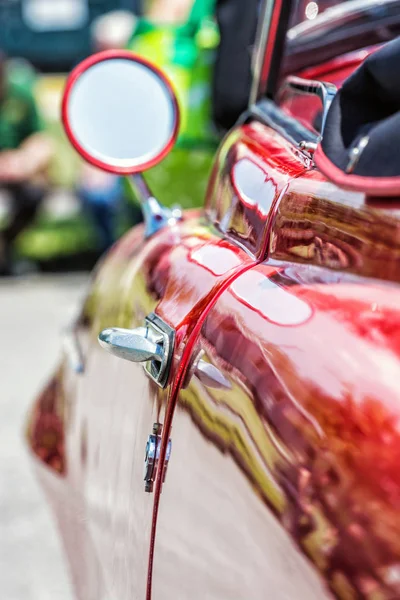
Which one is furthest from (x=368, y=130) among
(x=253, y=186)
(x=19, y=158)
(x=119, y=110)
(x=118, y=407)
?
(x=19, y=158)

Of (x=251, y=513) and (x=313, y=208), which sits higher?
(x=313, y=208)

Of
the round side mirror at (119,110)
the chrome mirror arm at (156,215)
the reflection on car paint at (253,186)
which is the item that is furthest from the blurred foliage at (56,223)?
the reflection on car paint at (253,186)

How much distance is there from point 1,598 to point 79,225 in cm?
482

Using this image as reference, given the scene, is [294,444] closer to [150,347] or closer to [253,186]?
[150,347]

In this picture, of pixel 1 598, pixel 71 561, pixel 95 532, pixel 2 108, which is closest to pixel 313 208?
pixel 95 532

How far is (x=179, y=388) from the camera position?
1.08 metres

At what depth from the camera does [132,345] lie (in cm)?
116

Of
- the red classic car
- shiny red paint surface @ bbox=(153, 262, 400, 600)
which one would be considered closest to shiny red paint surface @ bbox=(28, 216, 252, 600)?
the red classic car

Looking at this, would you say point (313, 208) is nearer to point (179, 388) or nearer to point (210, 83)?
point (179, 388)

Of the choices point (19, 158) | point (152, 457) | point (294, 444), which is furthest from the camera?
point (19, 158)

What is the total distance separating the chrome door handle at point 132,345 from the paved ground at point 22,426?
1.58 meters

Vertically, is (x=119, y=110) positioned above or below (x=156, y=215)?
above

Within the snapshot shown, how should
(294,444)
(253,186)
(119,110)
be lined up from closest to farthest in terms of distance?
(294,444), (253,186), (119,110)

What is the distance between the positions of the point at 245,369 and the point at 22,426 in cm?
270
